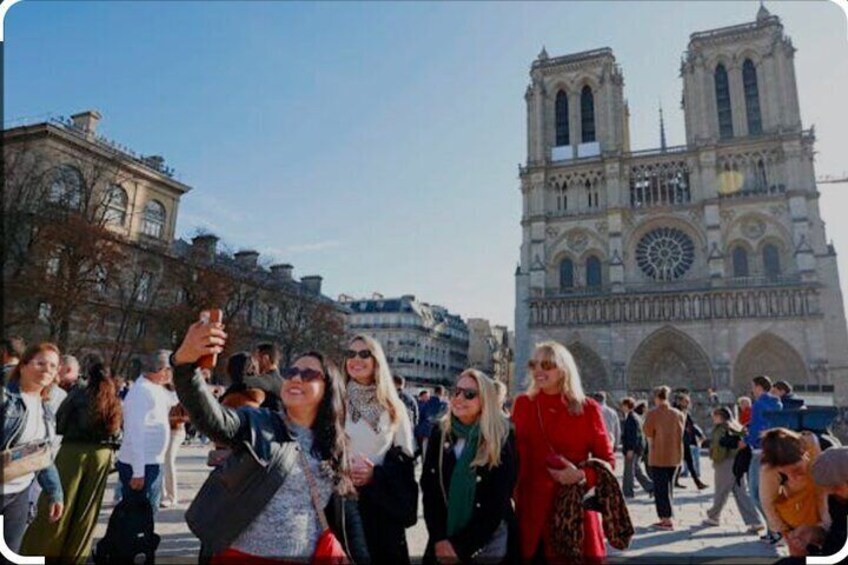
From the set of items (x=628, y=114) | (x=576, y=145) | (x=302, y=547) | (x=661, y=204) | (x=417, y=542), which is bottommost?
(x=417, y=542)

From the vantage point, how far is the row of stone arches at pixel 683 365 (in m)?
32.8

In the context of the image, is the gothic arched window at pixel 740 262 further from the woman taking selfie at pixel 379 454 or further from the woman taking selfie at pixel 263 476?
the woman taking selfie at pixel 263 476

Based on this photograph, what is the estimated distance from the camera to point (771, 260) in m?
34.9

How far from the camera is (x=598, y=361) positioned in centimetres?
3594

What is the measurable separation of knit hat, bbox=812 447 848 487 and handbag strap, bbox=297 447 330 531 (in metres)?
2.67

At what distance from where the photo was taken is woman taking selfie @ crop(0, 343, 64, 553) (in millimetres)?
3387

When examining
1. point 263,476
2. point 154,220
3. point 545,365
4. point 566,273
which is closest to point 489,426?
point 545,365

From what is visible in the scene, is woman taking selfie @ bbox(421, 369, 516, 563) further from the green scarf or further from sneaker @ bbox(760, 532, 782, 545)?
sneaker @ bbox(760, 532, 782, 545)

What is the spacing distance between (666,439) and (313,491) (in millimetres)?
6126

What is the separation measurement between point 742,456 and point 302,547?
6.30m

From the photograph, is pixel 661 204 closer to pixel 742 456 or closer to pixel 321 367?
pixel 742 456

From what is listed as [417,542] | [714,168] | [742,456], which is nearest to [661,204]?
[714,168]

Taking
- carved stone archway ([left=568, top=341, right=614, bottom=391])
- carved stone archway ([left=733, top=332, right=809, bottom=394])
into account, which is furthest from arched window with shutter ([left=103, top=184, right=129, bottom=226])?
carved stone archway ([left=733, top=332, right=809, bottom=394])

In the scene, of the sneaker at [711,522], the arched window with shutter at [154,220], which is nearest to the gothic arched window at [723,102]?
the arched window with shutter at [154,220]
